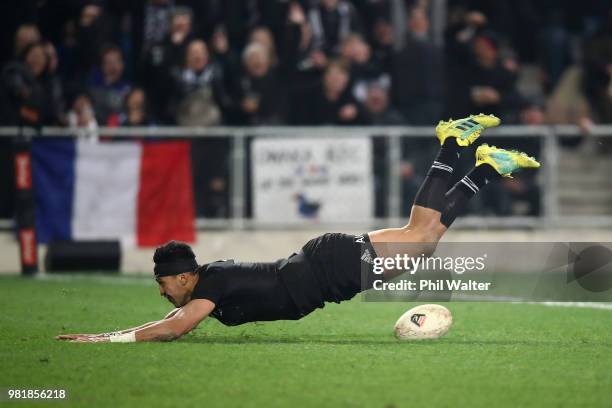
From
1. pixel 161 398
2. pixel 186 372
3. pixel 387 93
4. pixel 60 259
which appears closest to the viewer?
pixel 161 398

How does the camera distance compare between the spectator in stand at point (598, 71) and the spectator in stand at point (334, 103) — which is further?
the spectator in stand at point (598, 71)

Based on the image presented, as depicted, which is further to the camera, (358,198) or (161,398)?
(358,198)

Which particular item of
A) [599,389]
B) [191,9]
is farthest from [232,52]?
[599,389]

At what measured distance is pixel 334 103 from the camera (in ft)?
59.2

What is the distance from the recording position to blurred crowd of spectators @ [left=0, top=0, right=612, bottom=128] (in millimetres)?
17953

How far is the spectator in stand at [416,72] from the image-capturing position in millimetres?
18875

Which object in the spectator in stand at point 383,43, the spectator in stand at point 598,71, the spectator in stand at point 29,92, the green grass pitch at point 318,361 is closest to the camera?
the green grass pitch at point 318,361

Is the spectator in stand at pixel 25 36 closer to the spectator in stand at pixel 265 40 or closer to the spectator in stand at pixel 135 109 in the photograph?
the spectator in stand at pixel 135 109

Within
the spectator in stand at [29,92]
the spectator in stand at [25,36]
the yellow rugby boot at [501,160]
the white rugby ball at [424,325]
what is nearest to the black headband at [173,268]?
the white rugby ball at [424,325]

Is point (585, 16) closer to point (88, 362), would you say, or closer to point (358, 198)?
point (358, 198)

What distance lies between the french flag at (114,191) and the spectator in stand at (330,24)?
3.34 metres

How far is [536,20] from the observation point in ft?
71.9

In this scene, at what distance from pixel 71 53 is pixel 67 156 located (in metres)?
2.49

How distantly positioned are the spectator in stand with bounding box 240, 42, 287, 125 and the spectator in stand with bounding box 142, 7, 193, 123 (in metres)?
0.98
